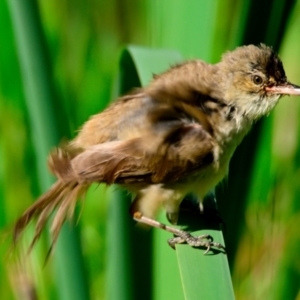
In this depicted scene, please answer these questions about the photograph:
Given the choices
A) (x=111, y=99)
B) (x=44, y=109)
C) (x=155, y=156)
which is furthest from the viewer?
(x=111, y=99)

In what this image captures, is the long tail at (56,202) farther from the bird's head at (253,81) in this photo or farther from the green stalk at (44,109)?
the bird's head at (253,81)

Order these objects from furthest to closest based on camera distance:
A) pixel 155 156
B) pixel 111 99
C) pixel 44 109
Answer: pixel 111 99 < pixel 155 156 < pixel 44 109

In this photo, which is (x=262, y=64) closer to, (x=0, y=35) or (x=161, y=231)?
(x=161, y=231)

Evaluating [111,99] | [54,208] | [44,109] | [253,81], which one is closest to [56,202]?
[54,208]

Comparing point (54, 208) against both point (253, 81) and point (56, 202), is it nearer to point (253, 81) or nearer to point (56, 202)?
point (56, 202)

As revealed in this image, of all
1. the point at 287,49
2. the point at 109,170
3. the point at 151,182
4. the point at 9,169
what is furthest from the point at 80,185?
the point at 287,49

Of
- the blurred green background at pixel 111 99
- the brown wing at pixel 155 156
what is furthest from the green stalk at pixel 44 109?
the brown wing at pixel 155 156

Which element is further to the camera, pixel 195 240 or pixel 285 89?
pixel 285 89
